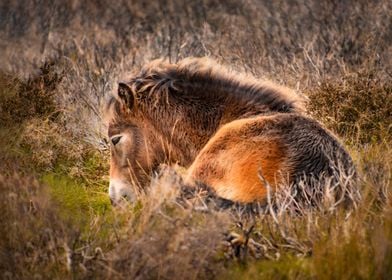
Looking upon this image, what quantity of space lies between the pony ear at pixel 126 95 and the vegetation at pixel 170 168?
862 millimetres

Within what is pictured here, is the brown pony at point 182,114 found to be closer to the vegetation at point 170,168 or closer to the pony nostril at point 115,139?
the pony nostril at point 115,139

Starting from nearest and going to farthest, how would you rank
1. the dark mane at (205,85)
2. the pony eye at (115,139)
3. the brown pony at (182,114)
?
the brown pony at (182,114) → the dark mane at (205,85) → the pony eye at (115,139)

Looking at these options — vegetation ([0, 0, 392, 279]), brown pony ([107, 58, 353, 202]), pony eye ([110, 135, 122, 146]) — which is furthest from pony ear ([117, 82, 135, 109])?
vegetation ([0, 0, 392, 279])

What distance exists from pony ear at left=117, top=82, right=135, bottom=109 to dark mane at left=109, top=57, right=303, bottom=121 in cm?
6

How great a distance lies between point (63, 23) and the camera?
52.6 ft

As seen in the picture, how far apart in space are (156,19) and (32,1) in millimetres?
3074

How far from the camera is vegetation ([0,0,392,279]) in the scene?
4316mm

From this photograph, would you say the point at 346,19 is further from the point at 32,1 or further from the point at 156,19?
the point at 32,1

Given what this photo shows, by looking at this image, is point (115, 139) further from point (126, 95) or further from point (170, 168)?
point (170, 168)

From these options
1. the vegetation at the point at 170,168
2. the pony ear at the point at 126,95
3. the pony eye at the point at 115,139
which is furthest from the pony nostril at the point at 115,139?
the vegetation at the point at 170,168

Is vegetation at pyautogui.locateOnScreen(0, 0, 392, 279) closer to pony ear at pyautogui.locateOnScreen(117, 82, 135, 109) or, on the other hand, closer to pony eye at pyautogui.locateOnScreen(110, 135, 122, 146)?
pony eye at pyautogui.locateOnScreen(110, 135, 122, 146)

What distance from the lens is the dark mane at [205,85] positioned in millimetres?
6395

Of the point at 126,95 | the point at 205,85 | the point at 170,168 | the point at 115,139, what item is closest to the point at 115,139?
the point at 115,139

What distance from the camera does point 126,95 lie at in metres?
6.51
